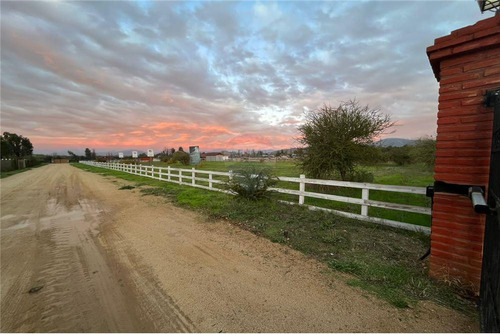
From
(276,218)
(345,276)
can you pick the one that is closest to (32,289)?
(345,276)

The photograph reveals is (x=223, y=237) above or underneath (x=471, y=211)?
underneath

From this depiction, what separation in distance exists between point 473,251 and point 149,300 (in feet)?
12.6

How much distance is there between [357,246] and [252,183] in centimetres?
Answer: 379

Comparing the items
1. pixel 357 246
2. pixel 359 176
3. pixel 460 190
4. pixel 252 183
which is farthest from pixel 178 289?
pixel 359 176

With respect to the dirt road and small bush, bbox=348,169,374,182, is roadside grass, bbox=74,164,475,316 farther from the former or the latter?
small bush, bbox=348,169,374,182

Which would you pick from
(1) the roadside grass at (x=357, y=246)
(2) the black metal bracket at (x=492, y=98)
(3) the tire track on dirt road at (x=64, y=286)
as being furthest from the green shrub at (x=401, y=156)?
(3) the tire track on dirt road at (x=64, y=286)

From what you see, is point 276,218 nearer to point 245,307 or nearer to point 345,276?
point 345,276

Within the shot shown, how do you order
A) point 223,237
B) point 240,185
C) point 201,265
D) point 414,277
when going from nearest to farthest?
point 414,277, point 201,265, point 223,237, point 240,185

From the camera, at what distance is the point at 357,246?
3955 millimetres

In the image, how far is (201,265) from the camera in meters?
3.30

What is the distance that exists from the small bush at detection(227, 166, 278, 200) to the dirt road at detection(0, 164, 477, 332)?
2445mm

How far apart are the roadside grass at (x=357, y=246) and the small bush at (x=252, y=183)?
0.27 metres

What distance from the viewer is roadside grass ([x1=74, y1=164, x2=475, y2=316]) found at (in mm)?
2578

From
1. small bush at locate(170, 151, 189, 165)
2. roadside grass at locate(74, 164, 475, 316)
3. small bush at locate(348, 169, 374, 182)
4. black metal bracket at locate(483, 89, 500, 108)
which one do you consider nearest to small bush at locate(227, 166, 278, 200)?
roadside grass at locate(74, 164, 475, 316)
